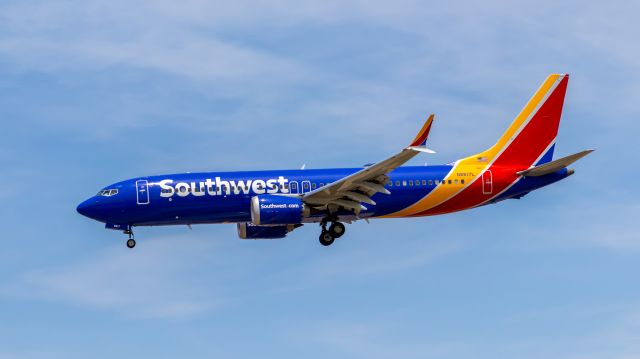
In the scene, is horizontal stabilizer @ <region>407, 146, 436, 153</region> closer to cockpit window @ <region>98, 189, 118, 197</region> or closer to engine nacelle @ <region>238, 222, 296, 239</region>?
engine nacelle @ <region>238, 222, 296, 239</region>

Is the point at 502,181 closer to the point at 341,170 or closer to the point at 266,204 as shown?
the point at 341,170

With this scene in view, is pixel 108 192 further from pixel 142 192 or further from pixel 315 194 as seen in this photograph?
pixel 315 194

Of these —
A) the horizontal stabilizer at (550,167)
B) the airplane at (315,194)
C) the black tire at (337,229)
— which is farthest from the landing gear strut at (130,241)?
the horizontal stabilizer at (550,167)

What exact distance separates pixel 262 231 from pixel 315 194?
6374mm

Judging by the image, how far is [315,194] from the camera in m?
52.5

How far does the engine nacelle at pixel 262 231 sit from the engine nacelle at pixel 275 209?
4.66 metres

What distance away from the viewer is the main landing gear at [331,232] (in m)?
54.8

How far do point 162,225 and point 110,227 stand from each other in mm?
2655

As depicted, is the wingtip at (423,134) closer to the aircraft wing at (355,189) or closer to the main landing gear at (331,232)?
the aircraft wing at (355,189)

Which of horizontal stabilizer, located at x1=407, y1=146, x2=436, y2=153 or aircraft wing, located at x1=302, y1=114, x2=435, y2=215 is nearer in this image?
horizontal stabilizer, located at x1=407, y1=146, x2=436, y2=153

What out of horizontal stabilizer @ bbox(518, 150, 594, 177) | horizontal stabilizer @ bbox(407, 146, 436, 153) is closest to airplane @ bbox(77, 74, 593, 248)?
horizontal stabilizer @ bbox(518, 150, 594, 177)

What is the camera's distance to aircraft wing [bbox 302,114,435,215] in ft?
166

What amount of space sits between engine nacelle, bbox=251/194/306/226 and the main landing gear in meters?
2.19

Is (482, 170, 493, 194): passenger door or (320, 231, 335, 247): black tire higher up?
(482, 170, 493, 194): passenger door
